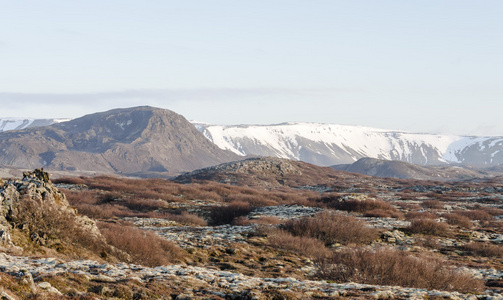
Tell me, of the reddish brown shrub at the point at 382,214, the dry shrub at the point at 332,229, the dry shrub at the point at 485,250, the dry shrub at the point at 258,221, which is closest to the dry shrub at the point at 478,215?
the reddish brown shrub at the point at 382,214

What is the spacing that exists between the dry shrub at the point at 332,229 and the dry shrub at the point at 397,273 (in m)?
7.33

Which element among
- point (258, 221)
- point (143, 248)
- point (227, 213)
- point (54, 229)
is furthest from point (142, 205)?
point (54, 229)

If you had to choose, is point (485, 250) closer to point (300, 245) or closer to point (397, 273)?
point (300, 245)

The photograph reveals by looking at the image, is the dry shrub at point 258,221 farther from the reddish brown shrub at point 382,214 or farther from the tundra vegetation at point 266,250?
the reddish brown shrub at point 382,214

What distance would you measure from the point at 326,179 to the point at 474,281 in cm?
10439

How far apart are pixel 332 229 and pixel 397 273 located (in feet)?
28.6

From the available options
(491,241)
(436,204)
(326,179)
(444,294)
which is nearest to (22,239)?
(444,294)

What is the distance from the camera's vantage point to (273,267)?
50.2 ft

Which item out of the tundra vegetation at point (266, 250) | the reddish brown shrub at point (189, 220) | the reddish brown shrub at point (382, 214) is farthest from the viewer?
the reddish brown shrub at point (382, 214)

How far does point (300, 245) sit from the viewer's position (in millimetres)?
18297

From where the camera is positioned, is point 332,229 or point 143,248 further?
point 332,229

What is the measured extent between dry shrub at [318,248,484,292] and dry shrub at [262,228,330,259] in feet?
13.7

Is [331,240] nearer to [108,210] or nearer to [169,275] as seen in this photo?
[169,275]

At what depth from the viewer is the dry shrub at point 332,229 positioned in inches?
815
